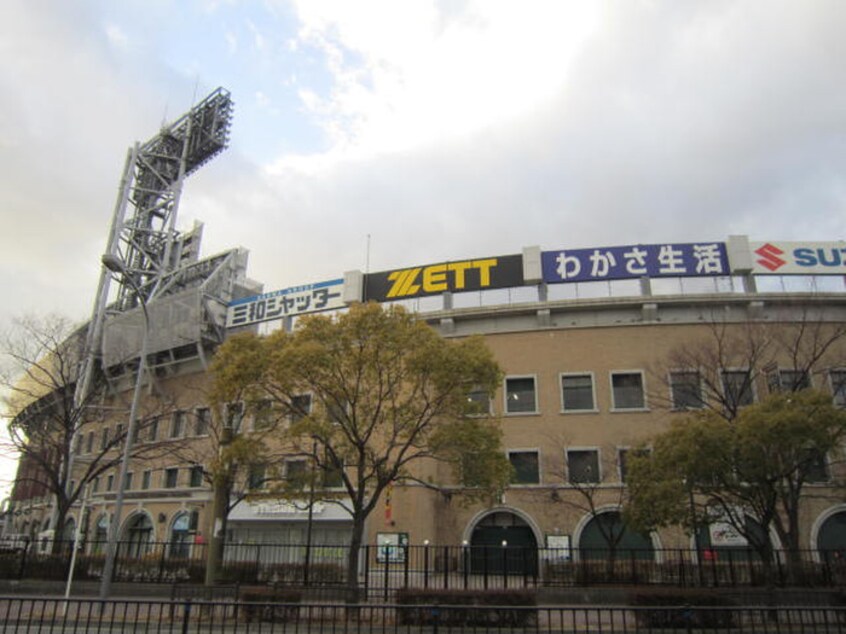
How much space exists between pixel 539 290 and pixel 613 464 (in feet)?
35.2

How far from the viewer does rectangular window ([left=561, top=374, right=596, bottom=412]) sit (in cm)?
3581

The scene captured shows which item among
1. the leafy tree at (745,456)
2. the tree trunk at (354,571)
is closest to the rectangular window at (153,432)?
the tree trunk at (354,571)

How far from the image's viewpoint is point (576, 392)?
119 feet

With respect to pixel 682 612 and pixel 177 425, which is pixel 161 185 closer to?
pixel 177 425

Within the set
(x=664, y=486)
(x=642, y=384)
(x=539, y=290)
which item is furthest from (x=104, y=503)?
(x=664, y=486)

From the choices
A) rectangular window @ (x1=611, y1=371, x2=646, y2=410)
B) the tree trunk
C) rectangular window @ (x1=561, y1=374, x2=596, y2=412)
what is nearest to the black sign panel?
rectangular window @ (x1=561, y1=374, x2=596, y2=412)

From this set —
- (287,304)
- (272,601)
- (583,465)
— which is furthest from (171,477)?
(272,601)

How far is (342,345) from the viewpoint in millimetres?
20906

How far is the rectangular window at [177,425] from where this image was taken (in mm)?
48219

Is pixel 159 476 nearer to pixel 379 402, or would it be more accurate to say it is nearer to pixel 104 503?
pixel 104 503

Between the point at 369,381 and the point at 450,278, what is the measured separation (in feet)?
61.6

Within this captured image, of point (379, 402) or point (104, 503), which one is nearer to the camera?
point (379, 402)

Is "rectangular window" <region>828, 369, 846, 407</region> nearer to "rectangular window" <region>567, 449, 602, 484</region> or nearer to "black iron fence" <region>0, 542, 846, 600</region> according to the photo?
"black iron fence" <region>0, 542, 846, 600</region>

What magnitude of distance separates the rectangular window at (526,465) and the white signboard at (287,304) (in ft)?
47.4
